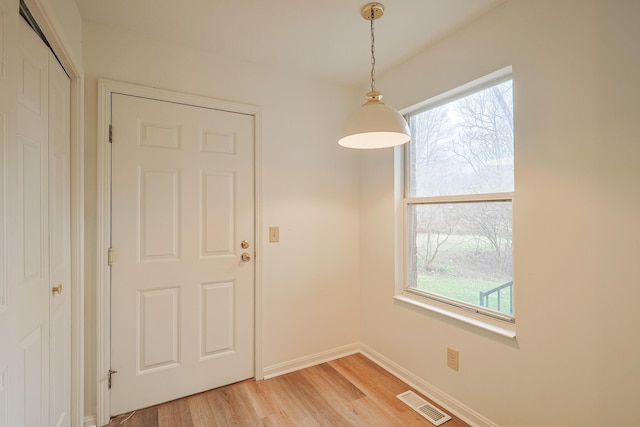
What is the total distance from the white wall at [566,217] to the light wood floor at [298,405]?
465 mm

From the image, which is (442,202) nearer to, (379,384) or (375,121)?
(375,121)

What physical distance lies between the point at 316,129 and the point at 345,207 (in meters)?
0.72

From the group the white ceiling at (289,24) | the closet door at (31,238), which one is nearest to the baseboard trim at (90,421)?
the closet door at (31,238)

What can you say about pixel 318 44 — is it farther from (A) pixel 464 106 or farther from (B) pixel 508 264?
(B) pixel 508 264

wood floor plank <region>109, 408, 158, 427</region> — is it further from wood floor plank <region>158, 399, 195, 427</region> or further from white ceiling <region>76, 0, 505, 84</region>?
white ceiling <region>76, 0, 505, 84</region>

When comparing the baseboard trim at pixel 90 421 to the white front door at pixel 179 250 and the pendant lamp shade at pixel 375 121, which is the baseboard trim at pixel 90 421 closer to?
the white front door at pixel 179 250

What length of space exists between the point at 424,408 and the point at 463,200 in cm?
136

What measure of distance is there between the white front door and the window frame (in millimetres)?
1163

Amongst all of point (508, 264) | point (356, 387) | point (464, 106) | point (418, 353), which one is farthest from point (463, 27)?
point (356, 387)

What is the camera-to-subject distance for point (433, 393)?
212cm

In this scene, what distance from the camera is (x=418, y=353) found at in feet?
7.38

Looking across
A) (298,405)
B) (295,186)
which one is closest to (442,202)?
(295,186)

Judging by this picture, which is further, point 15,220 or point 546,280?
point 546,280

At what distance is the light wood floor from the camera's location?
6.24ft
